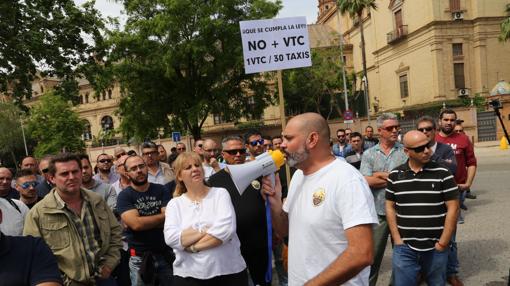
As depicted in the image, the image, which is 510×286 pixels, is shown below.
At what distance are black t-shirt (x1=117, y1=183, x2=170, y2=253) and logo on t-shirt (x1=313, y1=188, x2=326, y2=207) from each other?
2260mm

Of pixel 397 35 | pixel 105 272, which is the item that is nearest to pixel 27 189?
Result: pixel 105 272

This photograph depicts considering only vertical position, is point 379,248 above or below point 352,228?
below

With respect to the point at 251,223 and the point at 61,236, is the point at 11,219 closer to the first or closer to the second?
the point at 61,236

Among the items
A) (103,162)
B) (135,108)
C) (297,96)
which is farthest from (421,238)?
(297,96)

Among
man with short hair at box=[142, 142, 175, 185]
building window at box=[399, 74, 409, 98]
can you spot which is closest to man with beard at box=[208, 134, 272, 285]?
man with short hair at box=[142, 142, 175, 185]

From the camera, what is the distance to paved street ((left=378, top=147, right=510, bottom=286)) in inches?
187

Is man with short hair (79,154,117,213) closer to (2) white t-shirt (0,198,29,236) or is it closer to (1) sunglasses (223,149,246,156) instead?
(2) white t-shirt (0,198,29,236)

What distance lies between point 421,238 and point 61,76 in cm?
1068

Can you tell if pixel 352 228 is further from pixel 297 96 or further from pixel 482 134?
pixel 297 96

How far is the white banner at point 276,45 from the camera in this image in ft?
14.6

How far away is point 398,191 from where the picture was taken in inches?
144

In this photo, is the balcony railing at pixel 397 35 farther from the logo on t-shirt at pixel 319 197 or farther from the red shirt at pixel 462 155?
the logo on t-shirt at pixel 319 197

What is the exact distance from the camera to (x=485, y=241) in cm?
590

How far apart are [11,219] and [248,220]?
208 cm
